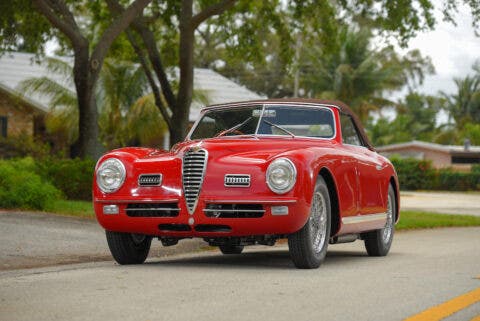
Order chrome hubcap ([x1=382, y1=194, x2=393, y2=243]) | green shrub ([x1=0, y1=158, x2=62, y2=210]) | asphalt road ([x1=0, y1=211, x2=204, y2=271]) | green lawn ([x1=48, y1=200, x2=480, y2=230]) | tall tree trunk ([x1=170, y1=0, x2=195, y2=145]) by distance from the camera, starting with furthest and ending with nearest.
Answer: tall tree trunk ([x1=170, y1=0, x2=195, y2=145])
green lawn ([x1=48, y1=200, x2=480, y2=230])
green shrub ([x1=0, y1=158, x2=62, y2=210])
chrome hubcap ([x1=382, y1=194, x2=393, y2=243])
asphalt road ([x1=0, y1=211, x2=204, y2=271])

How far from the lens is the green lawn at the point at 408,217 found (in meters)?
17.5

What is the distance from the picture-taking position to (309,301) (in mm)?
7027

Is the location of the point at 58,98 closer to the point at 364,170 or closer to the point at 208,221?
the point at 364,170

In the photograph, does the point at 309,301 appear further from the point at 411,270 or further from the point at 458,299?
the point at 411,270

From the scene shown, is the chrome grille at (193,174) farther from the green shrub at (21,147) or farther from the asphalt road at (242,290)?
the green shrub at (21,147)

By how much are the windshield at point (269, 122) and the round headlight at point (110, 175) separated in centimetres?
136

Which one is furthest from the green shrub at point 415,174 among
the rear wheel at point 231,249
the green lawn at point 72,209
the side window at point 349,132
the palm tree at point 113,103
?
the rear wheel at point 231,249

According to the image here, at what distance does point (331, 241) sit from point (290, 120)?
1333 mm

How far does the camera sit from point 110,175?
9664 mm

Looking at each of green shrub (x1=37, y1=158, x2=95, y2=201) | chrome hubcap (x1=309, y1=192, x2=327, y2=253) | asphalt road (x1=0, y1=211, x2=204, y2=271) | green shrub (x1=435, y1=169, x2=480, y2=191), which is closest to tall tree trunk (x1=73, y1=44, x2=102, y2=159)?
green shrub (x1=37, y1=158, x2=95, y2=201)

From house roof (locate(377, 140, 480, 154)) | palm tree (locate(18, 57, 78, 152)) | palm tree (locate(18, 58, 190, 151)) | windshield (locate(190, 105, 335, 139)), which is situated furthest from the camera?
house roof (locate(377, 140, 480, 154))

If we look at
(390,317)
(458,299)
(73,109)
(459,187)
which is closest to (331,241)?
(458,299)

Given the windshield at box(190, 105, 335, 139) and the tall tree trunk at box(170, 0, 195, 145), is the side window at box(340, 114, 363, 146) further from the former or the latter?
the tall tree trunk at box(170, 0, 195, 145)

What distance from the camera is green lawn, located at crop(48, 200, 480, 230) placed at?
57.3 ft
